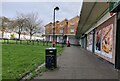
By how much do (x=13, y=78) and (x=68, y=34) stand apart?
67554 millimetres

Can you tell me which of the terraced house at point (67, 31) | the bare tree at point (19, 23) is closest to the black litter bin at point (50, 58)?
the bare tree at point (19, 23)

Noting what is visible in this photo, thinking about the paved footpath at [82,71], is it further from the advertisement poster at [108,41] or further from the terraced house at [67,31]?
the terraced house at [67,31]

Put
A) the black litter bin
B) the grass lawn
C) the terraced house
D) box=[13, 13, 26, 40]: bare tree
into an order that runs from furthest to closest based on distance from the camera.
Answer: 1. the terraced house
2. box=[13, 13, 26, 40]: bare tree
3. the black litter bin
4. the grass lawn

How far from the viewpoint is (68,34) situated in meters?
73.9

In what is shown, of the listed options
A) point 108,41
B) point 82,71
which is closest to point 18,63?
point 82,71

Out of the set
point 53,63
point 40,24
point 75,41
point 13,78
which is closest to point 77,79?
point 13,78

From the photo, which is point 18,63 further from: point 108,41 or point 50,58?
point 108,41

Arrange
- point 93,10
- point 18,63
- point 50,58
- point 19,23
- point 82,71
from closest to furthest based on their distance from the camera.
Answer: point 82,71 < point 50,58 < point 18,63 < point 93,10 < point 19,23

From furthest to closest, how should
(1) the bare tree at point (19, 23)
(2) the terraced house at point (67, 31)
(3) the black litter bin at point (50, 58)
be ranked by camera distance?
(2) the terraced house at point (67, 31) < (1) the bare tree at point (19, 23) < (3) the black litter bin at point (50, 58)

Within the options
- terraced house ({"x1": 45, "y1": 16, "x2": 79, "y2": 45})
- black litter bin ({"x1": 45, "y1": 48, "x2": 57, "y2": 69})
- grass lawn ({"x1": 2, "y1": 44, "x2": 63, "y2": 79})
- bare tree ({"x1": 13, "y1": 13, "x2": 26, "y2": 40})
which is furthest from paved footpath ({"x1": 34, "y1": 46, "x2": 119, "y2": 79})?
terraced house ({"x1": 45, "y1": 16, "x2": 79, "y2": 45})

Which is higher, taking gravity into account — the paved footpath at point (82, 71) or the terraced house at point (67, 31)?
the terraced house at point (67, 31)

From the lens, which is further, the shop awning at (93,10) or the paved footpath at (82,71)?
the shop awning at (93,10)

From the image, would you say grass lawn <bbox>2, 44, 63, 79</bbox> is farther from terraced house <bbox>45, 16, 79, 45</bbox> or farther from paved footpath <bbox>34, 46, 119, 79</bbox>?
terraced house <bbox>45, 16, 79, 45</bbox>

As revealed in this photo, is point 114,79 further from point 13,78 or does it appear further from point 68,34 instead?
point 68,34
